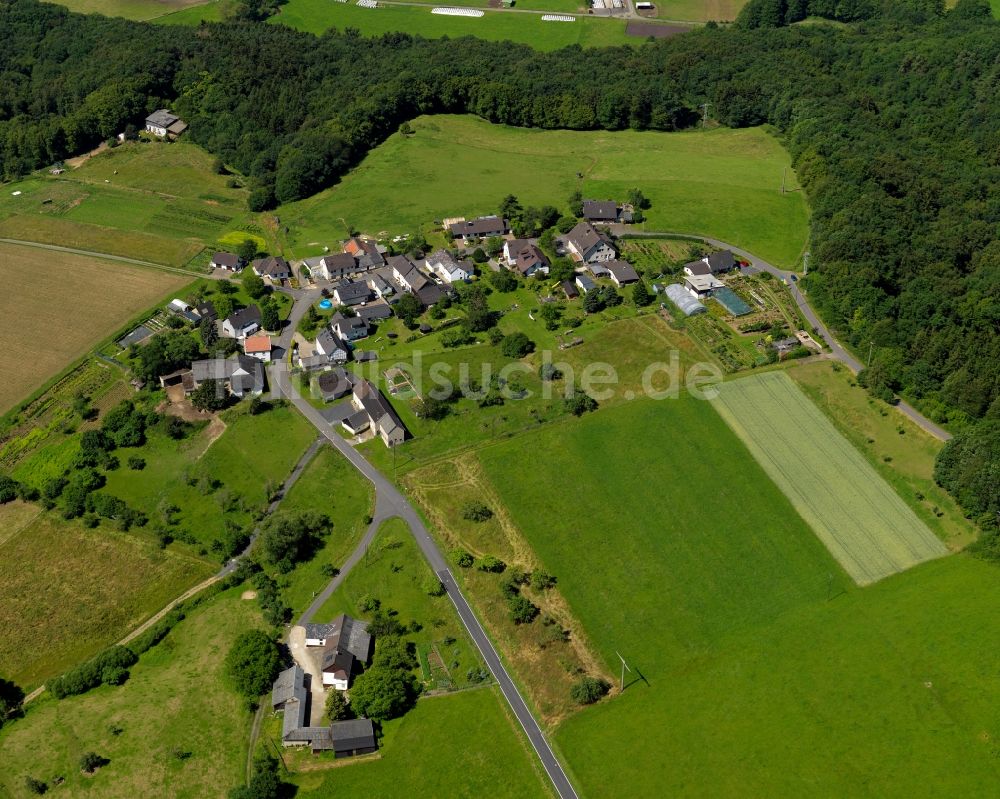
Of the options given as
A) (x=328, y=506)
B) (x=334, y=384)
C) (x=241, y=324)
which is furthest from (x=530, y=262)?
(x=328, y=506)

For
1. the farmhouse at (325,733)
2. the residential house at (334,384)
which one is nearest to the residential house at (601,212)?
the residential house at (334,384)

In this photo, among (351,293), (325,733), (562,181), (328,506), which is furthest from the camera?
(562,181)

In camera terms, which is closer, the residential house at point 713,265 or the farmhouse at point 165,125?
the residential house at point 713,265

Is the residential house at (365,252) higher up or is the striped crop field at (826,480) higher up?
the residential house at (365,252)

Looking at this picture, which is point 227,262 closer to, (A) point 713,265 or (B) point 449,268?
(B) point 449,268

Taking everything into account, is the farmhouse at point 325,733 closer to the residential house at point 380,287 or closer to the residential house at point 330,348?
the residential house at point 330,348

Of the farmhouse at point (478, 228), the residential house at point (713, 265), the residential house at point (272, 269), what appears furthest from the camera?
the farmhouse at point (478, 228)

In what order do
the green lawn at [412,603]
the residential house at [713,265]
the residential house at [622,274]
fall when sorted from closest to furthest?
the green lawn at [412,603]
the residential house at [622,274]
the residential house at [713,265]
